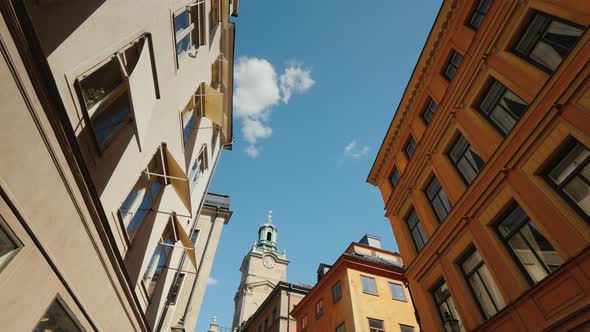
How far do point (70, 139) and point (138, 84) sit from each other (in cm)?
259

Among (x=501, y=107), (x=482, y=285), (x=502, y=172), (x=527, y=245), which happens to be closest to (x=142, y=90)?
A: (x=502, y=172)

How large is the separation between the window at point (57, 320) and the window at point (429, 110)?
1495 cm

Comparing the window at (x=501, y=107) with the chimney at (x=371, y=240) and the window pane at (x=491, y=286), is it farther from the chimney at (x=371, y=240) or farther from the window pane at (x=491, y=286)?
the chimney at (x=371, y=240)

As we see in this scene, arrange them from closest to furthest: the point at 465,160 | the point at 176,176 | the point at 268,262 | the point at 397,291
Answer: the point at 176,176
the point at 465,160
the point at 397,291
the point at 268,262

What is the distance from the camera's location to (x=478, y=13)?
40.0 ft

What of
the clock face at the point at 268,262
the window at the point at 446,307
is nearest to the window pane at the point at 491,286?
the window at the point at 446,307

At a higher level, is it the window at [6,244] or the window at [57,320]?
the window at [6,244]

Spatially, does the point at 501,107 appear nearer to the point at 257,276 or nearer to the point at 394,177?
the point at 394,177

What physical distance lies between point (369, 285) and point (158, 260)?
16125 millimetres

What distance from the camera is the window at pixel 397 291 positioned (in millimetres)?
22469

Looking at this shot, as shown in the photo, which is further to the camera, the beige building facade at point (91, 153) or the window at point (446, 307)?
the window at point (446, 307)

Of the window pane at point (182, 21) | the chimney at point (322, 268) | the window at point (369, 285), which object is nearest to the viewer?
the window pane at point (182, 21)

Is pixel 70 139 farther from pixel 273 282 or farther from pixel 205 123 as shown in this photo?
pixel 273 282

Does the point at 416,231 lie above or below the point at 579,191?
above
